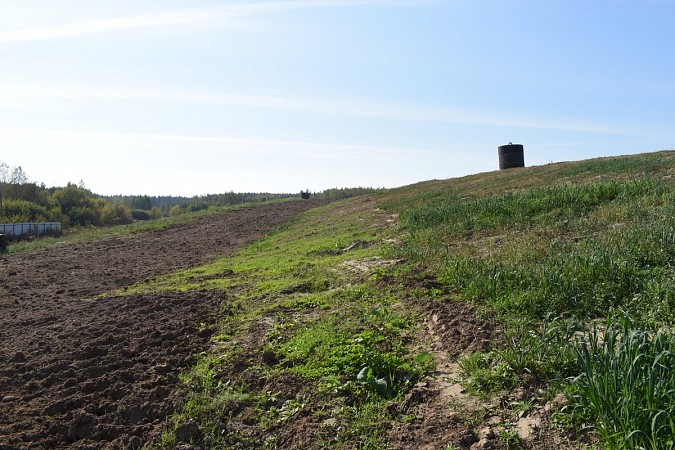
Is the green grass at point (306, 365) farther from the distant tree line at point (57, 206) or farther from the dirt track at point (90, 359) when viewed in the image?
the distant tree line at point (57, 206)

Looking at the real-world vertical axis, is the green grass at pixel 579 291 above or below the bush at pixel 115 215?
below

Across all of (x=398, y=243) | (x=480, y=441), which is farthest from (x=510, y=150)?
(x=480, y=441)

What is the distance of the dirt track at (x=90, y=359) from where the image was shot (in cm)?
444

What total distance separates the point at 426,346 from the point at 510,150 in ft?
100

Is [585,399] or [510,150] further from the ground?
[510,150]

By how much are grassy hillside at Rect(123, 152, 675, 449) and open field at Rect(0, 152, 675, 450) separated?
2 cm

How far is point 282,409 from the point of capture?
178 inches

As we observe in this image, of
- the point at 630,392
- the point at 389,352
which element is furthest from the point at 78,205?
the point at 630,392

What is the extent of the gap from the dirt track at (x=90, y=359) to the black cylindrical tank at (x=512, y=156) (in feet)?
88.5

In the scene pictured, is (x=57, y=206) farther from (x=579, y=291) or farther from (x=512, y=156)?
(x=579, y=291)

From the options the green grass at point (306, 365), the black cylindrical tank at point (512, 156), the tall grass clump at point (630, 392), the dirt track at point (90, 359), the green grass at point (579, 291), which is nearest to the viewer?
the tall grass clump at point (630, 392)

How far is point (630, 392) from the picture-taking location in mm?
3146

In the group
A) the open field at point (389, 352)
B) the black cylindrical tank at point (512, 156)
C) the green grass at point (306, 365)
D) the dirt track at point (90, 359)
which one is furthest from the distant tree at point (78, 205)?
the green grass at point (306, 365)

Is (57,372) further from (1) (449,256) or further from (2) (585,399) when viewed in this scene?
(1) (449,256)
